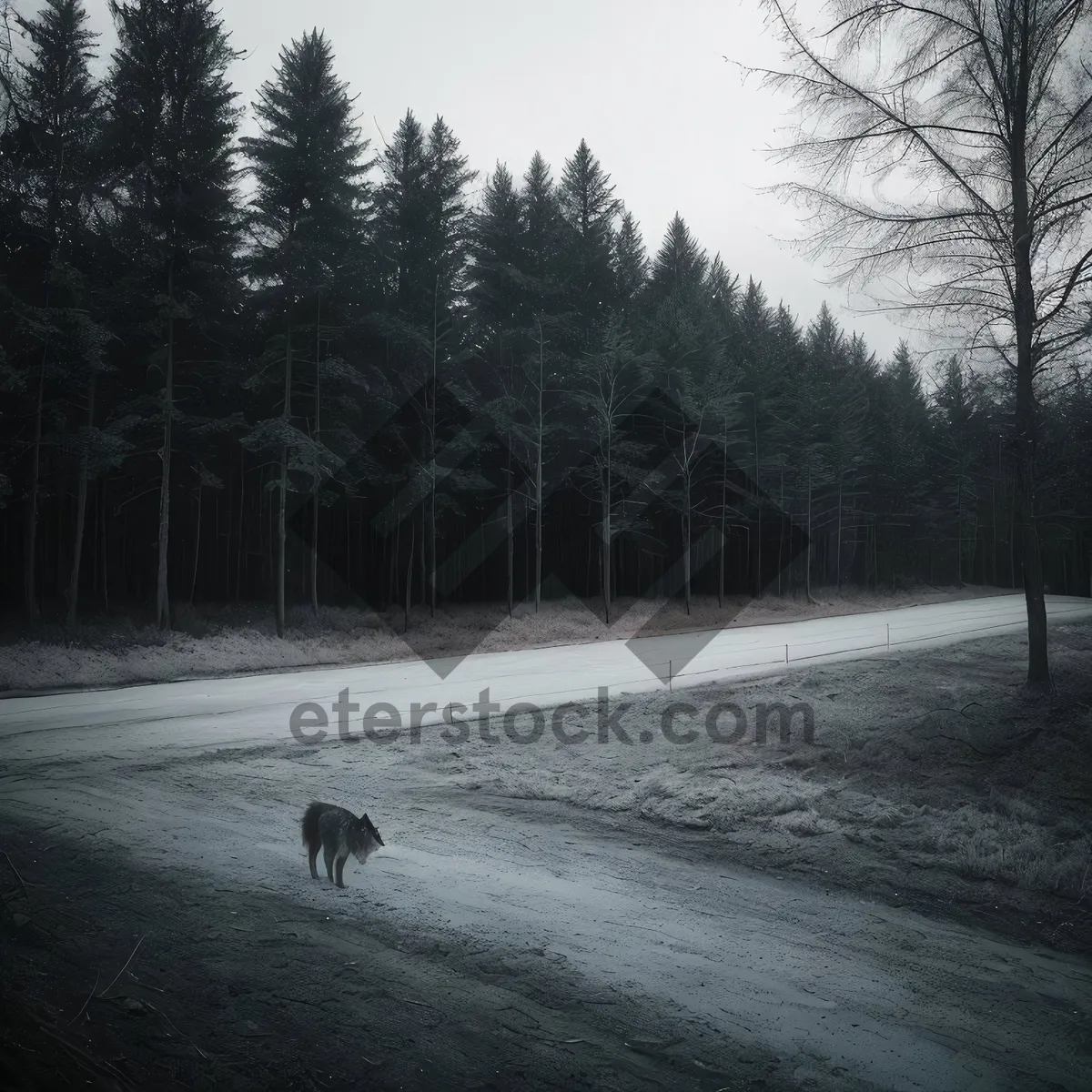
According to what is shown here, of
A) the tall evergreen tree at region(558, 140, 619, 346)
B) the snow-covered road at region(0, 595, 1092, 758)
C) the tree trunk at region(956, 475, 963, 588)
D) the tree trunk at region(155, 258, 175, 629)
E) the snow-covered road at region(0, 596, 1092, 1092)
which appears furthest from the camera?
the tree trunk at region(956, 475, 963, 588)

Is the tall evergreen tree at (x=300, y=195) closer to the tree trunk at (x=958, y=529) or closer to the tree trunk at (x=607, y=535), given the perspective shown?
the tree trunk at (x=607, y=535)

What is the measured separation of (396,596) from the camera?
32.1 metres

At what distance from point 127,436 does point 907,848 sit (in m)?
22.4

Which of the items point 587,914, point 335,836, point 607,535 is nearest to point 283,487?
point 607,535

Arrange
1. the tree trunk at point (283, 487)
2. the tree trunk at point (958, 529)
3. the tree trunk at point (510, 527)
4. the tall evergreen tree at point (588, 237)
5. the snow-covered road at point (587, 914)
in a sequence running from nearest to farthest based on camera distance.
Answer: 1. the snow-covered road at point (587, 914)
2. the tree trunk at point (283, 487)
3. the tree trunk at point (510, 527)
4. the tall evergreen tree at point (588, 237)
5. the tree trunk at point (958, 529)

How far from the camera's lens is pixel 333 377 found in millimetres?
23031

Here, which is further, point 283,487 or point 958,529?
point 958,529

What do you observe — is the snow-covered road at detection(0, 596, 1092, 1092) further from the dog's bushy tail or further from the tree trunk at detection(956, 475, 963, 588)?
the tree trunk at detection(956, 475, 963, 588)


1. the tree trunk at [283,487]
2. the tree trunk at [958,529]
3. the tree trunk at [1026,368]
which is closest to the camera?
the tree trunk at [1026,368]

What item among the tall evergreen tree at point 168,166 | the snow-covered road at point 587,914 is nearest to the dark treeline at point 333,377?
the tall evergreen tree at point 168,166

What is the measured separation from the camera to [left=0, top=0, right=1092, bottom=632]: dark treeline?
63.0ft

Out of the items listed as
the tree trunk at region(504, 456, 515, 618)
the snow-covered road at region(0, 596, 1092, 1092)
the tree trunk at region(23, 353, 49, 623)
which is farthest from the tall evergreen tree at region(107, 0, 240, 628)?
the snow-covered road at region(0, 596, 1092, 1092)

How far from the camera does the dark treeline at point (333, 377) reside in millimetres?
19203

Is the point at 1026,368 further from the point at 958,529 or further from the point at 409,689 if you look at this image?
the point at 958,529
